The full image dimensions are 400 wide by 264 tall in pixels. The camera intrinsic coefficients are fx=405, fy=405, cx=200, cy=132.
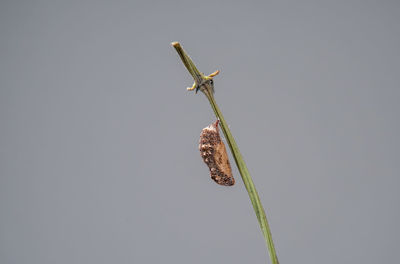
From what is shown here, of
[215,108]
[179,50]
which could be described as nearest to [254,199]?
[215,108]

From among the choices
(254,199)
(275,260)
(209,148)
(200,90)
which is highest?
(200,90)

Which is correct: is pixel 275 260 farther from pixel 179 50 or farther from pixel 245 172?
pixel 179 50

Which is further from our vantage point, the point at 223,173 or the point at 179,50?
the point at 223,173

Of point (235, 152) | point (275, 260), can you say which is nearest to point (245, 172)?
point (235, 152)

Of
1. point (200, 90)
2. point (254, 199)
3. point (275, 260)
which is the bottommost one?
point (275, 260)

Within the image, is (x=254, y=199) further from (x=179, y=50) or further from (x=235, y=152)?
(x=179, y=50)

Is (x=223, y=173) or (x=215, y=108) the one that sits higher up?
(x=215, y=108)
